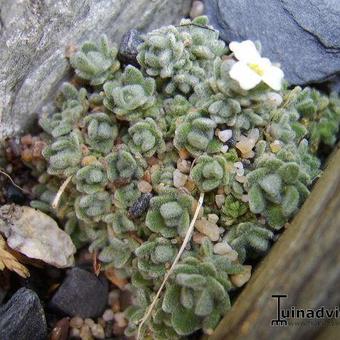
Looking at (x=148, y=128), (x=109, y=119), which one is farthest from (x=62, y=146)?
(x=148, y=128)

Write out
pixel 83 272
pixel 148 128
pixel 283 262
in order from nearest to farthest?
1. pixel 283 262
2. pixel 148 128
3. pixel 83 272

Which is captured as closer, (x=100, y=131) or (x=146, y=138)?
(x=146, y=138)

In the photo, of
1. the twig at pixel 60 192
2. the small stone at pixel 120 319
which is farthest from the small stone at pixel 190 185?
the small stone at pixel 120 319


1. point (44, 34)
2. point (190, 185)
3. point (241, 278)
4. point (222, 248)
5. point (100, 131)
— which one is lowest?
point (241, 278)

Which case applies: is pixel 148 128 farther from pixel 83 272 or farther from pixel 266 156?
pixel 83 272

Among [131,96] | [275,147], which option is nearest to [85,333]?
[131,96]

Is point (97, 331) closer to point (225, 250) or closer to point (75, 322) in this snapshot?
point (75, 322)
